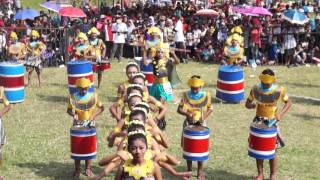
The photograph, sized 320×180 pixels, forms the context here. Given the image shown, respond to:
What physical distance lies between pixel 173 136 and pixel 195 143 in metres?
3.33

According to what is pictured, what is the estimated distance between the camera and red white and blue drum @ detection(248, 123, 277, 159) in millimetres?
8727

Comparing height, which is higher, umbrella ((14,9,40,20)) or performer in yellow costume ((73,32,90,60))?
umbrella ((14,9,40,20))

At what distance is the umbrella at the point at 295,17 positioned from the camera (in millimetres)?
21147

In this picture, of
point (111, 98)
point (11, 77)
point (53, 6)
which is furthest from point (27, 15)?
point (11, 77)

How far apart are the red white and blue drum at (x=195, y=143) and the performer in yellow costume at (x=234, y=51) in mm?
6779

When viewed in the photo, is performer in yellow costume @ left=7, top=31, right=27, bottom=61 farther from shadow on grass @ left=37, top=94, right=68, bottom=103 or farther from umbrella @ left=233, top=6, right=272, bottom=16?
umbrella @ left=233, top=6, right=272, bottom=16

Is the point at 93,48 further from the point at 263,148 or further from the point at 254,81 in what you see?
the point at 263,148

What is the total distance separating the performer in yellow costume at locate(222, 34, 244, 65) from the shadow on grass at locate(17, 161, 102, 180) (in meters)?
6.57

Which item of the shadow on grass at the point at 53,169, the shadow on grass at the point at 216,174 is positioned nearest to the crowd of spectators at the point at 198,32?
the shadow on grass at the point at 53,169

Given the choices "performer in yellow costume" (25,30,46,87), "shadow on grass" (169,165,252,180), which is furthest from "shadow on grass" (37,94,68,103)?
"shadow on grass" (169,165,252,180)

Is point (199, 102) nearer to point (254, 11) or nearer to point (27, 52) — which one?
point (27, 52)

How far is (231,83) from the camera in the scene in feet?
48.9

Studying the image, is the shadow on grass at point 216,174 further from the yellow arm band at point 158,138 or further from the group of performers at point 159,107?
the yellow arm band at point 158,138

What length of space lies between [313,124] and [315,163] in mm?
3026
